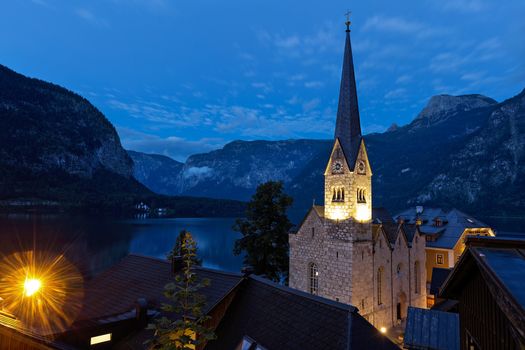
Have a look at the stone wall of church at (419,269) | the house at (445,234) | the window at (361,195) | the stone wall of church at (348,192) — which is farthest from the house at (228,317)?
the house at (445,234)

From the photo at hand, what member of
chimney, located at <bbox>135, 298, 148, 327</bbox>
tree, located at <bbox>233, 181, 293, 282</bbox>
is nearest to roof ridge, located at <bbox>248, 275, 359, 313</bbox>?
chimney, located at <bbox>135, 298, 148, 327</bbox>

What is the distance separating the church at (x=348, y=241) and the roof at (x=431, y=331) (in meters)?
19.3

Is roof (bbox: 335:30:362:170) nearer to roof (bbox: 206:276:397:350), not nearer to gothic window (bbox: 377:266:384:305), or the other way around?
gothic window (bbox: 377:266:384:305)

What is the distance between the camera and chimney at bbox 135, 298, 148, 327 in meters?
14.0

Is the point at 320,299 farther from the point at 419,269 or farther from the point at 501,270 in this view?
the point at 419,269

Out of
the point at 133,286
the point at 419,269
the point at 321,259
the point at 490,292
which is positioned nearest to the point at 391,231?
the point at 419,269

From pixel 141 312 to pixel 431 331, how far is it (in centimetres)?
1155

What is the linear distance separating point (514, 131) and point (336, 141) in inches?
5904

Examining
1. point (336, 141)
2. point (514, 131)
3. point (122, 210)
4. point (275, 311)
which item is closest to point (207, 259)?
point (336, 141)

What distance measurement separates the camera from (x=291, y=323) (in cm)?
1109

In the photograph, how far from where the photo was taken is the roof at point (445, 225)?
137ft

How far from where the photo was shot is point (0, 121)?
174750mm

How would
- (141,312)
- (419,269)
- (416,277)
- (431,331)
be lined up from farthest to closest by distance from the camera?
(419,269)
(416,277)
(141,312)
(431,331)

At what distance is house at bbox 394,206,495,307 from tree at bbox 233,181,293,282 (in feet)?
49.2
